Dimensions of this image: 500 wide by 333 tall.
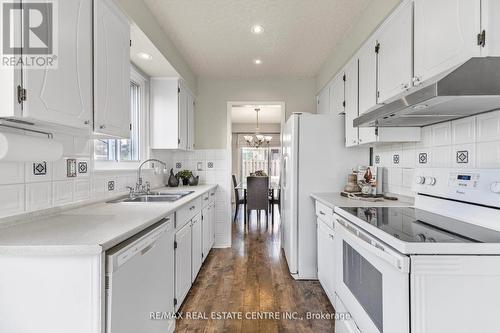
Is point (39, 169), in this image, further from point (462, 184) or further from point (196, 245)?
point (462, 184)

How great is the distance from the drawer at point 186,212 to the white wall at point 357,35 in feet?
6.78

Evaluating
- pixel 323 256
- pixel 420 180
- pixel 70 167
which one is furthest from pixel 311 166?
pixel 70 167

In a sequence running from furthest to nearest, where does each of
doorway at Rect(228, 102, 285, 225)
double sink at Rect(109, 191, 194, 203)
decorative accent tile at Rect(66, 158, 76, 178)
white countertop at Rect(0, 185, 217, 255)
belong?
doorway at Rect(228, 102, 285, 225) < double sink at Rect(109, 191, 194, 203) < decorative accent tile at Rect(66, 158, 76, 178) < white countertop at Rect(0, 185, 217, 255)

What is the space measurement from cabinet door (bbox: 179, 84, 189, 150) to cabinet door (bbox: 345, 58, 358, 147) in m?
1.86

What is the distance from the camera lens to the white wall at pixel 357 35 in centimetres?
190

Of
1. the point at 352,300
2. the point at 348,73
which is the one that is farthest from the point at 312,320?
the point at 348,73

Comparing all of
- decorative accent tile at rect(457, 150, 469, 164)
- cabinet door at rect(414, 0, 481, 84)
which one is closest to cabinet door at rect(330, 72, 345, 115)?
cabinet door at rect(414, 0, 481, 84)

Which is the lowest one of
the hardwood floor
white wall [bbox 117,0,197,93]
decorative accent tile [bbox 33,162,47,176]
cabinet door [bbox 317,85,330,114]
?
the hardwood floor

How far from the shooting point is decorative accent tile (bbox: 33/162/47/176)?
1337 millimetres

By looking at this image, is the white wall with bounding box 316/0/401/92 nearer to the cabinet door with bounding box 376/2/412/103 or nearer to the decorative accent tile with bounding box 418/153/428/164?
the cabinet door with bounding box 376/2/412/103

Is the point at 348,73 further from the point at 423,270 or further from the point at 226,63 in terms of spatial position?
the point at 423,270

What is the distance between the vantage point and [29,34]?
3.33ft

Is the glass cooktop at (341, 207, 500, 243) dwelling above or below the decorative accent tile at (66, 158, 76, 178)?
below

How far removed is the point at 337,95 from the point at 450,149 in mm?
1501
